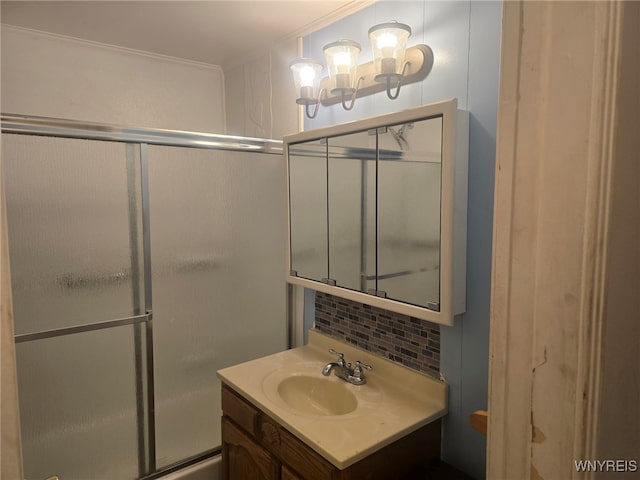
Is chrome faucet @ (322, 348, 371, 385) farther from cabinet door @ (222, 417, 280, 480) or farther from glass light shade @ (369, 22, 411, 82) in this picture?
glass light shade @ (369, 22, 411, 82)

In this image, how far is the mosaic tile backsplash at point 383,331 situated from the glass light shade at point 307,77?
827 millimetres

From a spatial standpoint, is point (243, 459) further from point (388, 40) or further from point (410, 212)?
point (388, 40)

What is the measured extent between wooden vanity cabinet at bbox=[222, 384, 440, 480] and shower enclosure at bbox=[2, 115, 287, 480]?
326mm

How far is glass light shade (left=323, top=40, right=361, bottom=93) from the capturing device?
1.50 m

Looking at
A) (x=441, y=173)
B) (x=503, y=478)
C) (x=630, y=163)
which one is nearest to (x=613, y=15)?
(x=630, y=163)

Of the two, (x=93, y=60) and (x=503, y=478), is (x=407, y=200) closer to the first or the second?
(x=503, y=478)

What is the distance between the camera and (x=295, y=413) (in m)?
1.34

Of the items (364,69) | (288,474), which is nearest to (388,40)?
(364,69)

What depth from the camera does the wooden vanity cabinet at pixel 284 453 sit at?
1.21 m

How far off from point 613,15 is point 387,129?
3.27ft

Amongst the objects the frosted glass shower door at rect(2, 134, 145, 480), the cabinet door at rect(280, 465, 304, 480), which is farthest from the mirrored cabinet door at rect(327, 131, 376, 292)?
the frosted glass shower door at rect(2, 134, 145, 480)

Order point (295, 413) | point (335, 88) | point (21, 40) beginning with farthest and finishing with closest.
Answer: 1. point (21, 40)
2. point (335, 88)
3. point (295, 413)

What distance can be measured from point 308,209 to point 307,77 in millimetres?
535

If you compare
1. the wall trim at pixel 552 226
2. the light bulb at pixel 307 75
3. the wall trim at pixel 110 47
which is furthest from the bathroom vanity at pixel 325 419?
the wall trim at pixel 110 47
